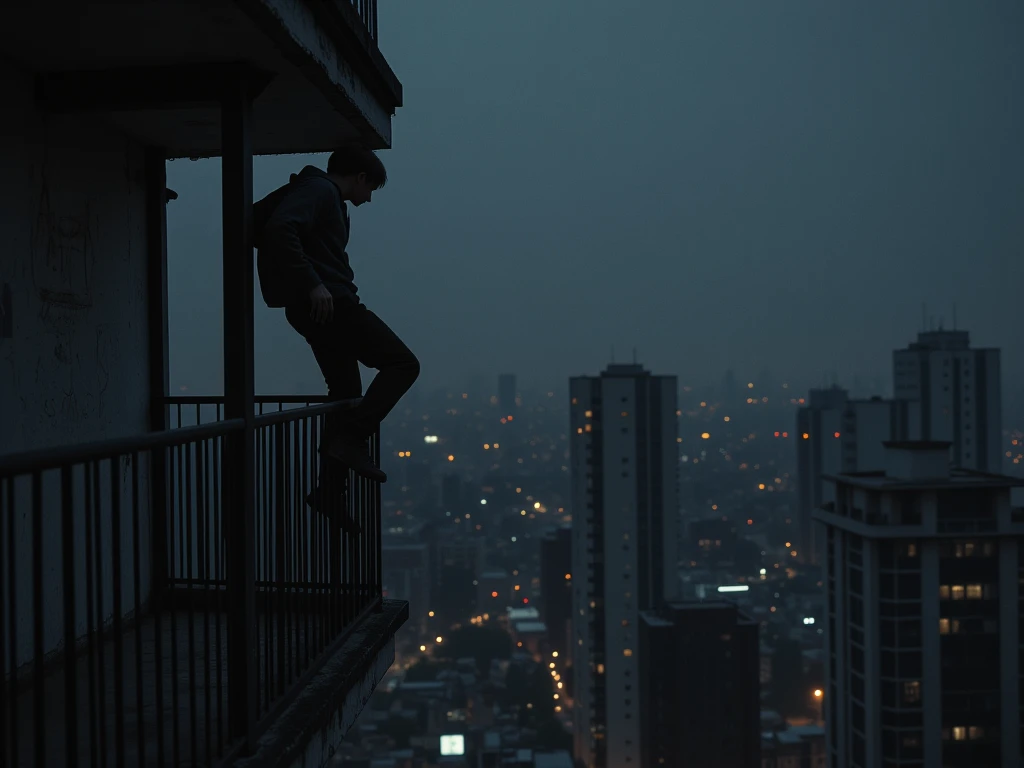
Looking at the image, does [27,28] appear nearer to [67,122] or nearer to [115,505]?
[67,122]

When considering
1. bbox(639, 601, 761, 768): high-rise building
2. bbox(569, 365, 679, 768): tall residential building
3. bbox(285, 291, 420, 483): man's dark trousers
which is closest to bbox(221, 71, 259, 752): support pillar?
Result: bbox(285, 291, 420, 483): man's dark trousers

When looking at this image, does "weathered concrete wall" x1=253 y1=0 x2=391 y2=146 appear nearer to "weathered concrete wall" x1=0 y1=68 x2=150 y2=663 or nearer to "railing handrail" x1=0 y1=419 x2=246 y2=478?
"weathered concrete wall" x1=0 y1=68 x2=150 y2=663

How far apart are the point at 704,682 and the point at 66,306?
141 ft

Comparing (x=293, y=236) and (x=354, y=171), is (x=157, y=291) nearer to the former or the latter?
(x=354, y=171)

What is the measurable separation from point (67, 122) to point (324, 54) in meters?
1.58

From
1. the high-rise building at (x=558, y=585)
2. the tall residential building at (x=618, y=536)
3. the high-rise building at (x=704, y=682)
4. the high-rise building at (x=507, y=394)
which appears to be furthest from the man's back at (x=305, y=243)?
the high-rise building at (x=507, y=394)

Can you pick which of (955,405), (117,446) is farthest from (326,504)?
(955,405)

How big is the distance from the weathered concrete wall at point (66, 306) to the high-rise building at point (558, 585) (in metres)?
73.7

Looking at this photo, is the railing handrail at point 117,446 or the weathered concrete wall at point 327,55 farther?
the weathered concrete wall at point 327,55

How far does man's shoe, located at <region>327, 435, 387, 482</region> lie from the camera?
4609 millimetres

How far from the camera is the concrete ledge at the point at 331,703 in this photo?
3.66m

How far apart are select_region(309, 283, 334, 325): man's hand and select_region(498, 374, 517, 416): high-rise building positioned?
6314 inches

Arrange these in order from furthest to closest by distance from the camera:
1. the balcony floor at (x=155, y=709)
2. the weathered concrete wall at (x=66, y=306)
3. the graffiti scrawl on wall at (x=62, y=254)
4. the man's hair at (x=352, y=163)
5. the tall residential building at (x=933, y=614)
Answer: the tall residential building at (x=933, y=614)
the man's hair at (x=352, y=163)
the graffiti scrawl on wall at (x=62, y=254)
the weathered concrete wall at (x=66, y=306)
the balcony floor at (x=155, y=709)

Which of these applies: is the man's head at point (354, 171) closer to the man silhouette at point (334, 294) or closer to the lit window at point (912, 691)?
the man silhouette at point (334, 294)
